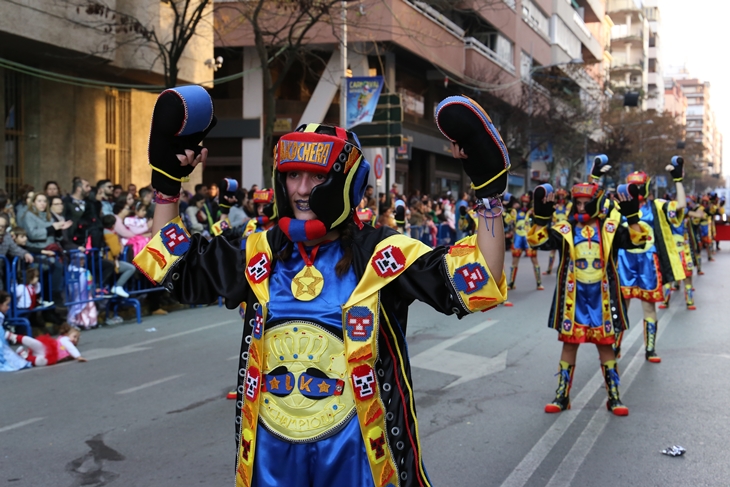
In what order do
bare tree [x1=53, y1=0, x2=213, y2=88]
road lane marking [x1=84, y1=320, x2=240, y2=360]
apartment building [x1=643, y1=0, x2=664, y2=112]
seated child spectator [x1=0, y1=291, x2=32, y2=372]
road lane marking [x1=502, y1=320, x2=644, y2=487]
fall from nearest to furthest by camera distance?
1. road lane marking [x1=502, y1=320, x2=644, y2=487]
2. seated child spectator [x1=0, y1=291, x2=32, y2=372]
3. road lane marking [x1=84, y1=320, x2=240, y2=360]
4. bare tree [x1=53, y1=0, x2=213, y2=88]
5. apartment building [x1=643, y1=0, x2=664, y2=112]

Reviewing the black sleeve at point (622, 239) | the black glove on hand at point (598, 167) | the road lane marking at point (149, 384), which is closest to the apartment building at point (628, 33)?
the black glove on hand at point (598, 167)

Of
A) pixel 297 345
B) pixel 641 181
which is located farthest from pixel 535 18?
pixel 297 345

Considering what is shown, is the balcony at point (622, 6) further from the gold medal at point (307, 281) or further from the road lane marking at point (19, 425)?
the gold medal at point (307, 281)

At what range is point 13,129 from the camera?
55.5 ft

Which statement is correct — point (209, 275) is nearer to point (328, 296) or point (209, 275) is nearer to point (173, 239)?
point (173, 239)

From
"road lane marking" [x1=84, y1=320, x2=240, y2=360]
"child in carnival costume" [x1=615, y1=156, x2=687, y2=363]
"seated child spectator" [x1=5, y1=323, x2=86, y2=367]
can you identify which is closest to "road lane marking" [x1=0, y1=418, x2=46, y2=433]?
"seated child spectator" [x1=5, y1=323, x2=86, y2=367]

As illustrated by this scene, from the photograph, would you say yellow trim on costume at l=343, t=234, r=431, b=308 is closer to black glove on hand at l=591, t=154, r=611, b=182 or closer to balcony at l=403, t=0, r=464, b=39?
black glove on hand at l=591, t=154, r=611, b=182

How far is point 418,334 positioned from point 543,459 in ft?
16.6

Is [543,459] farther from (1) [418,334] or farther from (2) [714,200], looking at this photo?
(2) [714,200]

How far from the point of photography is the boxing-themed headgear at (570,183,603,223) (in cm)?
681

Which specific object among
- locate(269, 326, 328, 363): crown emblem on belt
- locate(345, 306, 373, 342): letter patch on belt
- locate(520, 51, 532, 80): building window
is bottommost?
locate(269, 326, 328, 363): crown emblem on belt

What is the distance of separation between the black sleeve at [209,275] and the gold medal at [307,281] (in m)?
0.24

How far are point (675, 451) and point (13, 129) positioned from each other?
15.3 metres

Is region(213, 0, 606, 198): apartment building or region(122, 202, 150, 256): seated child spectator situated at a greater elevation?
region(213, 0, 606, 198): apartment building
